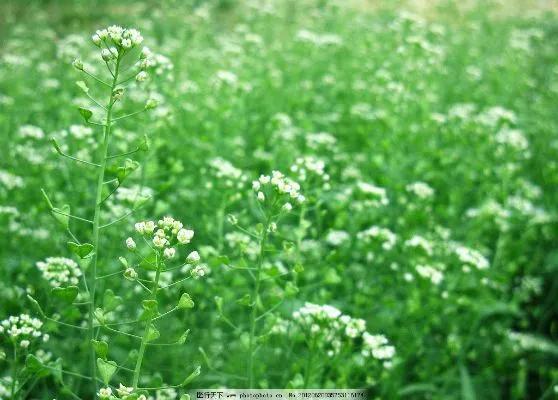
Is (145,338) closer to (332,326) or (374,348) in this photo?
(332,326)

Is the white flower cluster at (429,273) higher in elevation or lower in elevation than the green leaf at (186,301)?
higher

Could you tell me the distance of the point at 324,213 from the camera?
3832 mm

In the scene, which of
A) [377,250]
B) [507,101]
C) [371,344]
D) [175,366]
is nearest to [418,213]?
[377,250]

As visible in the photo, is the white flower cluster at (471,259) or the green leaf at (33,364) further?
the white flower cluster at (471,259)

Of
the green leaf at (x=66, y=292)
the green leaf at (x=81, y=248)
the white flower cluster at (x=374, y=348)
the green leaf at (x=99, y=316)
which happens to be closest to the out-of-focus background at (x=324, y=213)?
the white flower cluster at (x=374, y=348)

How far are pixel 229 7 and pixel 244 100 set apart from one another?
26.2 feet

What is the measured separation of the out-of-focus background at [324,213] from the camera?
3973 mm

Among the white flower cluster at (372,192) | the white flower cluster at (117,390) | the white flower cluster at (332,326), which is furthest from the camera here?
the white flower cluster at (372,192)

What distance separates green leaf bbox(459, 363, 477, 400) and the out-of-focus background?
23 millimetres

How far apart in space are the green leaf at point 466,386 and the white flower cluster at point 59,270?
8.77 feet

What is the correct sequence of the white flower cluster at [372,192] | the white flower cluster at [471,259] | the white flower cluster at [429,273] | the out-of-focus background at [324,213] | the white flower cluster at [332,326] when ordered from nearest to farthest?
the white flower cluster at [332,326]
the out-of-focus background at [324,213]
the white flower cluster at [429,273]
the white flower cluster at [471,259]
the white flower cluster at [372,192]

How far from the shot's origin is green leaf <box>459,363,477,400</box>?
14.4 feet

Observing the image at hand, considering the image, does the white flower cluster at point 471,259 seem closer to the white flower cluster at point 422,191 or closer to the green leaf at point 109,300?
the white flower cluster at point 422,191

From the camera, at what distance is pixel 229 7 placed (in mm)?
14008
